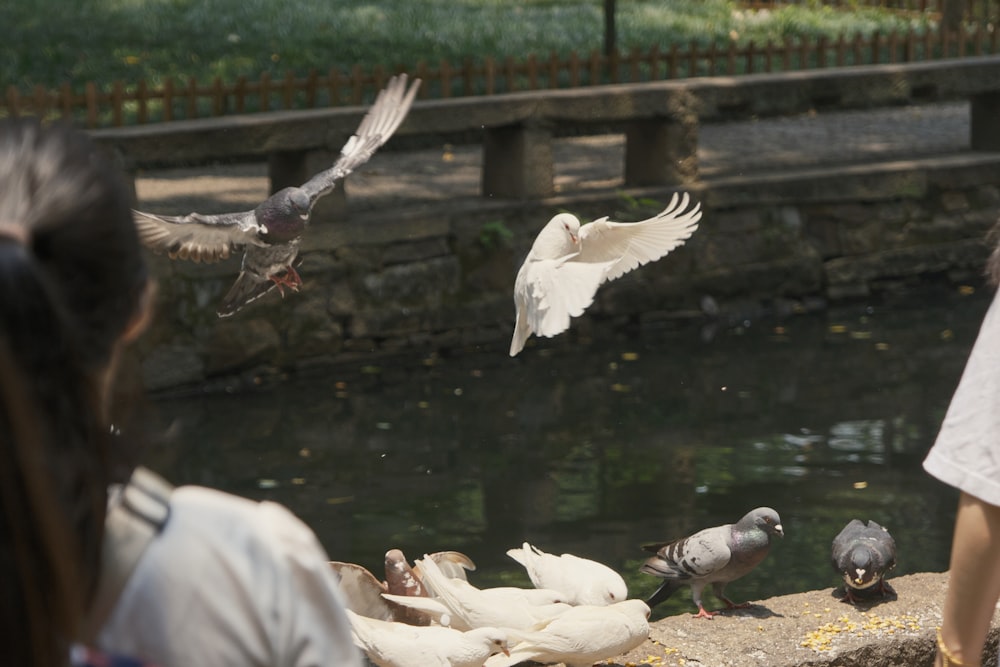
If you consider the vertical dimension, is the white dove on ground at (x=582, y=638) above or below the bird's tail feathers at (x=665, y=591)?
above

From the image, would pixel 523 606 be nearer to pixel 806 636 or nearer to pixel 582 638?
pixel 582 638

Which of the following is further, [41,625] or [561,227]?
[561,227]

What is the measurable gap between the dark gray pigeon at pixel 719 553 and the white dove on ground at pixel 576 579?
0.31m

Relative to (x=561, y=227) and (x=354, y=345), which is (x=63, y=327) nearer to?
(x=561, y=227)

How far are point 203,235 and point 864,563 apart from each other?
229 cm

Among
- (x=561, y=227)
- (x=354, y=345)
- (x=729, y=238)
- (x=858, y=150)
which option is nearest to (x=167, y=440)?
(x=561, y=227)

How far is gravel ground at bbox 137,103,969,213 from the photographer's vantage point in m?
8.44

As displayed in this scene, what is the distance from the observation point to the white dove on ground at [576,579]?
137 inches

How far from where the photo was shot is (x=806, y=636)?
337 cm

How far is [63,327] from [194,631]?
0.25 meters

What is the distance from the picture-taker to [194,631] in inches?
40.0

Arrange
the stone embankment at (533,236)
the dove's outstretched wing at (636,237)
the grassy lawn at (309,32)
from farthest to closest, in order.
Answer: the grassy lawn at (309,32) < the stone embankment at (533,236) < the dove's outstretched wing at (636,237)

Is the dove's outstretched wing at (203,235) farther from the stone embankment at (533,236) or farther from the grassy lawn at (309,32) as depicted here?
the grassy lawn at (309,32)

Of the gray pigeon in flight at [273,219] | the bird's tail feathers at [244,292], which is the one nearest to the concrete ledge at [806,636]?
the gray pigeon in flight at [273,219]
